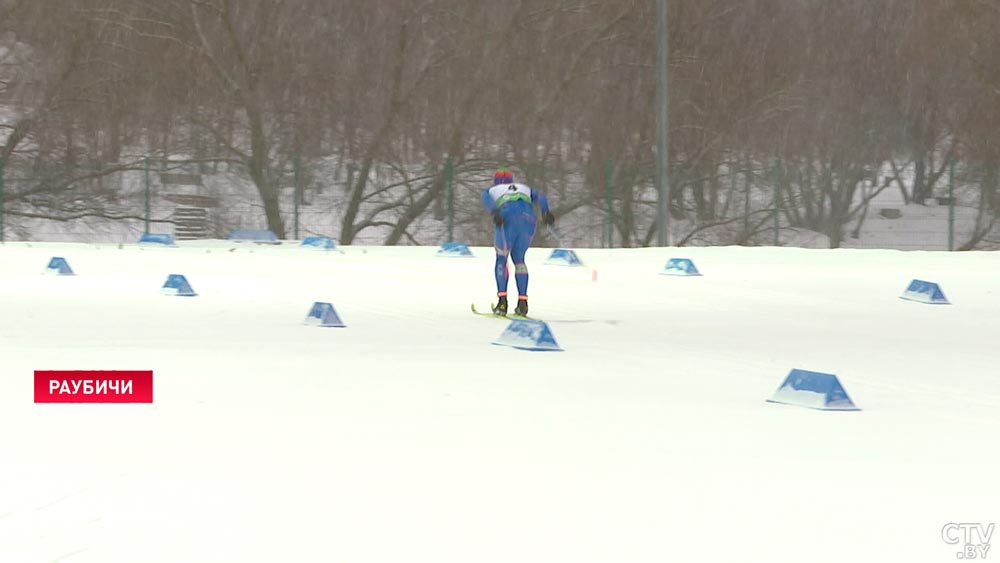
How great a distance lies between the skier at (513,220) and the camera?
610 inches

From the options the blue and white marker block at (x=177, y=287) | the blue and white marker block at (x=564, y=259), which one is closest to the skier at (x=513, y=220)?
the blue and white marker block at (x=177, y=287)

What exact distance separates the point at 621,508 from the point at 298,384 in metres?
4.14

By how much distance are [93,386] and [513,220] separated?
20.2 feet

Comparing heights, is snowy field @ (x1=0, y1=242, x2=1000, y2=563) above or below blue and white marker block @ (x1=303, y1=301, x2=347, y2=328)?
below

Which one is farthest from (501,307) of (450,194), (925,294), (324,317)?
(450,194)

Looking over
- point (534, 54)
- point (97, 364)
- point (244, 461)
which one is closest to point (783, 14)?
point (534, 54)

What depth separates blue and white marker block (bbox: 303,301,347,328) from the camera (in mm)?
14727

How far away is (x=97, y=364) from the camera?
11.2 meters

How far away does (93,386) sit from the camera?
10.2m

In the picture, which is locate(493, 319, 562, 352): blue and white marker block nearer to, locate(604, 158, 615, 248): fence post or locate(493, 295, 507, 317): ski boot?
locate(493, 295, 507, 317): ski boot

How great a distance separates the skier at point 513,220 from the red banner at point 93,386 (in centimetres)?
542

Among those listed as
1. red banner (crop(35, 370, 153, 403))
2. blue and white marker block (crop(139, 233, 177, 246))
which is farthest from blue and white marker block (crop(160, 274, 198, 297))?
blue and white marker block (crop(139, 233, 177, 246))

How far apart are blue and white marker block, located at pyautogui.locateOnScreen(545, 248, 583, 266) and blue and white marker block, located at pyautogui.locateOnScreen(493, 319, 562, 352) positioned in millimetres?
11654

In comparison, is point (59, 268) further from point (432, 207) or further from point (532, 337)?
point (432, 207)
